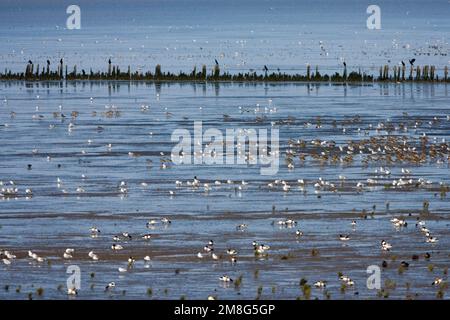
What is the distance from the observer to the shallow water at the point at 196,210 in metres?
20.3

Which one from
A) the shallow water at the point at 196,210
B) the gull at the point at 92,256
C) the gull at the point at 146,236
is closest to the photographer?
the shallow water at the point at 196,210

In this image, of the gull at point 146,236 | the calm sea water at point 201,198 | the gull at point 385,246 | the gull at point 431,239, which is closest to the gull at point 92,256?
the calm sea water at point 201,198

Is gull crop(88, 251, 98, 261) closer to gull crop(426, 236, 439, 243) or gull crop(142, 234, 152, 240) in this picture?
gull crop(142, 234, 152, 240)

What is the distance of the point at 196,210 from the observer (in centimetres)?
2672

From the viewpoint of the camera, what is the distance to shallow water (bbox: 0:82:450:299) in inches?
800

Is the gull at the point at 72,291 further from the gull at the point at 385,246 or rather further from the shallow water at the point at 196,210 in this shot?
the gull at the point at 385,246

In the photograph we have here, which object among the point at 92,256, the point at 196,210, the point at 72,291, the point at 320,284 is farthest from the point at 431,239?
the point at 72,291

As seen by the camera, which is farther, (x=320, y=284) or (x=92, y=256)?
(x=92, y=256)

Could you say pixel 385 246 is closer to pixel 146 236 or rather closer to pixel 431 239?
pixel 431 239

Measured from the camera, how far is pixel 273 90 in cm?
6419

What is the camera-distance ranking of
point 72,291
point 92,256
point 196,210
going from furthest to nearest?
point 196,210
point 92,256
point 72,291

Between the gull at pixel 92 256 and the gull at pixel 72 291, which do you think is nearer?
the gull at pixel 72 291

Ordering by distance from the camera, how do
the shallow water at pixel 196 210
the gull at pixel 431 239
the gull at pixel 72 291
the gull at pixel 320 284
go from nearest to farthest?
the gull at pixel 72 291
the gull at pixel 320 284
the shallow water at pixel 196 210
the gull at pixel 431 239
